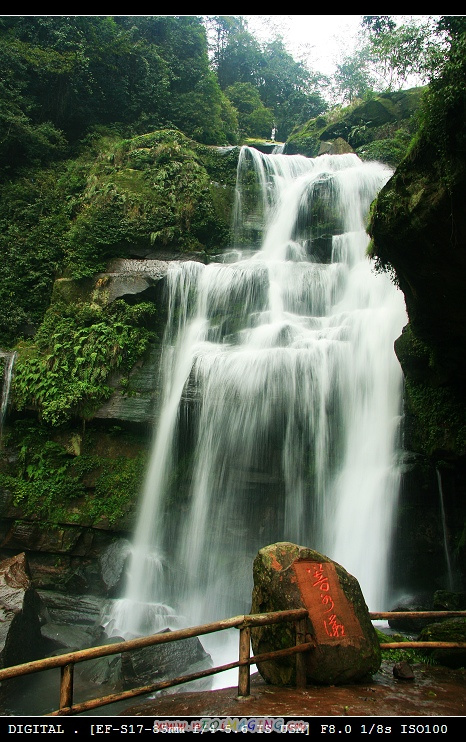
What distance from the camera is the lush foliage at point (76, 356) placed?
11.6 m

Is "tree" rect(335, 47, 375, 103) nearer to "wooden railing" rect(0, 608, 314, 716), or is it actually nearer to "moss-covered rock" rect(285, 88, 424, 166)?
"moss-covered rock" rect(285, 88, 424, 166)

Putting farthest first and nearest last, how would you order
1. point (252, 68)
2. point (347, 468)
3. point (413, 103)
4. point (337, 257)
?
point (252, 68) < point (413, 103) < point (337, 257) < point (347, 468)

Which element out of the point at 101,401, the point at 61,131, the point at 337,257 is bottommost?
the point at 101,401

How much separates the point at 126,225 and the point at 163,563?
10280 millimetres

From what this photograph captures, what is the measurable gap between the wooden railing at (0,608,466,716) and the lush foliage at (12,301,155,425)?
8610mm

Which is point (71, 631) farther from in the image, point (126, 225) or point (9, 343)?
point (126, 225)

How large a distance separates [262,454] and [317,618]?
6099 mm

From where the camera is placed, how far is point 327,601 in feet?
13.5

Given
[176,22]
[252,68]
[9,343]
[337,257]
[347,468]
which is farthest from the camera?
[252,68]

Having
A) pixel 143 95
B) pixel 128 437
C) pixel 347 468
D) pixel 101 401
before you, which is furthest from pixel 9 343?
pixel 143 95

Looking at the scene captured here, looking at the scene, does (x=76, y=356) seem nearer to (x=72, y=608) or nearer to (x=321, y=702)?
(x=72, y=608)


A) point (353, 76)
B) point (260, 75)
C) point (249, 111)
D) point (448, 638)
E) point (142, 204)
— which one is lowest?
point (448, 638)

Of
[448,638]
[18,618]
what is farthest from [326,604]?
[18,618]

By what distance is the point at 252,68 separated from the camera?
Result: 33.7 metres
